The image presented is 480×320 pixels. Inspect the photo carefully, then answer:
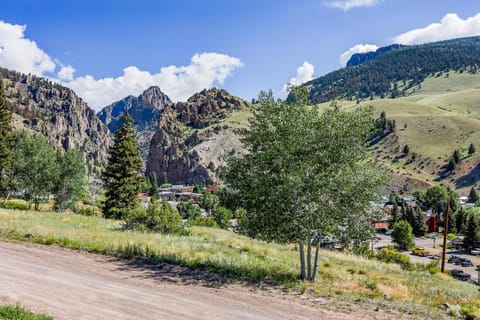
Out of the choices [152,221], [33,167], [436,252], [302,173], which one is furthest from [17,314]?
[436,252]

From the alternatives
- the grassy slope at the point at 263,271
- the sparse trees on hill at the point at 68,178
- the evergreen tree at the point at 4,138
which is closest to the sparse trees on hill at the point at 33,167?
the sparse trees on hill at the point at 68,178

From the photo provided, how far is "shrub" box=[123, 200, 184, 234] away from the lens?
92.9ft

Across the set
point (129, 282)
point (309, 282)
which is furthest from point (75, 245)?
point (309, 282)

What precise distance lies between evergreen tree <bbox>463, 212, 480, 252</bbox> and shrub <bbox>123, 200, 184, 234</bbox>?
80977 millimetres

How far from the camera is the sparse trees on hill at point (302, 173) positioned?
47.9ft

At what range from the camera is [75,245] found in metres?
18.2

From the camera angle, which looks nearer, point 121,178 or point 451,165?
point 121,178

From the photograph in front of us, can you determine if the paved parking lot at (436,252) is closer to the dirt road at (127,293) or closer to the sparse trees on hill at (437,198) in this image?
the sparse trees on hill at (437,198)

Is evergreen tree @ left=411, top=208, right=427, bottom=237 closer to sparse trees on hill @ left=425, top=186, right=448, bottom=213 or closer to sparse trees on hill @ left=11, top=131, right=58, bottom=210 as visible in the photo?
sparse trees on hill @ left=425, top=186, right=448, bottom=213

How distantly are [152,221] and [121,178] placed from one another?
19.8 m

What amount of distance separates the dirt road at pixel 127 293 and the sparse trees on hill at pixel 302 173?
10.4ft

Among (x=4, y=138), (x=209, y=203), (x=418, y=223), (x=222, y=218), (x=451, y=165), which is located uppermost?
(x=451, y=165)

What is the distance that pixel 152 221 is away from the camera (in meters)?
28.6

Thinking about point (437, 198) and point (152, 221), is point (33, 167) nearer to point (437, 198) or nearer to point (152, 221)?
point (152, 221)
